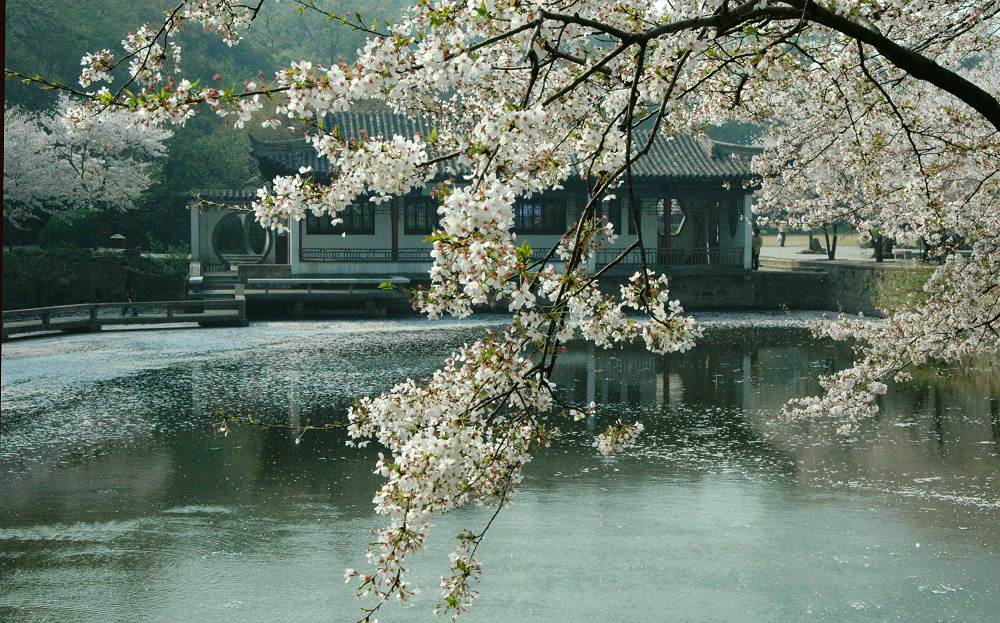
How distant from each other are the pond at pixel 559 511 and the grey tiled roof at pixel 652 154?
16282 mm

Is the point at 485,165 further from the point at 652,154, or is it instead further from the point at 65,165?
the point at 65,165

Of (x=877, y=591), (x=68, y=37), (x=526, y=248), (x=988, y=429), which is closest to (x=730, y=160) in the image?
(x=988, y=429)

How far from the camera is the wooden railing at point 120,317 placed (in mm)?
26783

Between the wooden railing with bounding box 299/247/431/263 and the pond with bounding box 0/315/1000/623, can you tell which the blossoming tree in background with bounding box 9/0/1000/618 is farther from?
the wooden railing with bounding box 299/247/431/263

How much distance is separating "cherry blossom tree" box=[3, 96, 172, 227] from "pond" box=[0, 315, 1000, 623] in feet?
60.0

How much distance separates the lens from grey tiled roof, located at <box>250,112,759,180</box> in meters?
34.7

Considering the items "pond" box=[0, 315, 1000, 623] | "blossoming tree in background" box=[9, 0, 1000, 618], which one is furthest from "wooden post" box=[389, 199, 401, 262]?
"blossoming tree in background" box=[9, 0, 1000, 618]

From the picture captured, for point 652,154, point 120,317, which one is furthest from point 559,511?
point 652,154

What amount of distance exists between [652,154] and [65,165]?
21.2m

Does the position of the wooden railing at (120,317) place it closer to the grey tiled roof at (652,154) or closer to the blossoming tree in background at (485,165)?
the grey tiled roof at (652,154)

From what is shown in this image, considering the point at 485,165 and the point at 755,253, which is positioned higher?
the point at 485,165

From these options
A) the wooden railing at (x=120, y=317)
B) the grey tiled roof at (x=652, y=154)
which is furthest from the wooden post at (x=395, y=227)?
the wooden railing at (x=120, y=317)

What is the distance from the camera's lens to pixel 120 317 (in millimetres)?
28828

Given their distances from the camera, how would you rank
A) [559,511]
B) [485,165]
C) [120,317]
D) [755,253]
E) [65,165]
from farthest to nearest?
[755,253], [65,165], [120,317], [559,511], [485,165]
